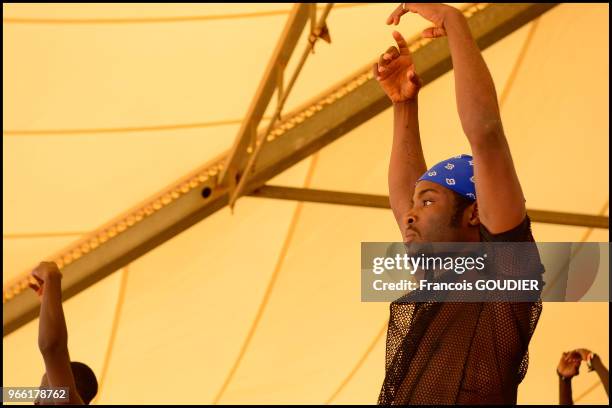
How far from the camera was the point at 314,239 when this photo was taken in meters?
8.33

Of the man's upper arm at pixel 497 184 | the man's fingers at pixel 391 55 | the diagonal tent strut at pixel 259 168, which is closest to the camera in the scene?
the man's upper arm at pixel 497 184

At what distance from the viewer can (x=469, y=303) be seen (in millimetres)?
1861

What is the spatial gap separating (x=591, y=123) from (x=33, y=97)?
12.1 ft

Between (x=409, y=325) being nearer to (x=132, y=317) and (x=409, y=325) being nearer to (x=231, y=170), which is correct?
(x=231, y=170)

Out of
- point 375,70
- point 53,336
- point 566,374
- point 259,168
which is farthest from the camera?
point 259,168

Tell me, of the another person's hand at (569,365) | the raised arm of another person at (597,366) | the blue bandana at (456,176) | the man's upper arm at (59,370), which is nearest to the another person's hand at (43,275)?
the man's upper arm at (59,370)

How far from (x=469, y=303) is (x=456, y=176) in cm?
23

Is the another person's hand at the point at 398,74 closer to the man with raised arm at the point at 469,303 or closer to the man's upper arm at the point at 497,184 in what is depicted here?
the man with raised arm at the point at 469,303

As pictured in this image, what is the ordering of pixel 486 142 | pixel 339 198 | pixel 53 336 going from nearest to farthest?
pixel 486 142 → pixel 53 336 → pixel 339 198

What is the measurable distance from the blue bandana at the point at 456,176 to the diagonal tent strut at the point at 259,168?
5.06 m

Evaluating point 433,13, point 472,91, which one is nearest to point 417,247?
point 472,91

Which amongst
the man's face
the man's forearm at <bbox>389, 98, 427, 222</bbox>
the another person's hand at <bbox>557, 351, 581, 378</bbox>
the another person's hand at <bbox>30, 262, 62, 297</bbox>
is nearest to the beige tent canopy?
the another person's hand at <bbox>557, 351, 581, 378</bbox>

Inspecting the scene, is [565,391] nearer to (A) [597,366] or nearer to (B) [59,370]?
Answer: (A) [597,366]

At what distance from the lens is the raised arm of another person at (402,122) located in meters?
2.22
